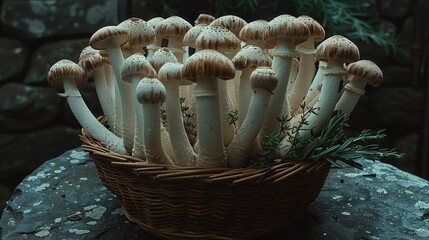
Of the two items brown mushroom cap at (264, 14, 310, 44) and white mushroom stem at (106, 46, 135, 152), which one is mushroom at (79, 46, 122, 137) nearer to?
white mushroom stem at (106, 46, 135, 152)

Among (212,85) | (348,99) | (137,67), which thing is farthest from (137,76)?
(348,99)

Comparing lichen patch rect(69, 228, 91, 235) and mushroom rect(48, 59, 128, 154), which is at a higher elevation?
mushroom rect(48, 59, 128, 154)

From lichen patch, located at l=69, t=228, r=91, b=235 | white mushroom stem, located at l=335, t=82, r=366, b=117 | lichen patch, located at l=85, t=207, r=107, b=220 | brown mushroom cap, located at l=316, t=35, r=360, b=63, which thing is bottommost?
lichen patch, located at l=85, t=207, r=107, b=220

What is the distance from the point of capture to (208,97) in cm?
69

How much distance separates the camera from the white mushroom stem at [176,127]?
2.40ft

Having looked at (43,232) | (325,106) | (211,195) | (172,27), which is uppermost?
(172,27)

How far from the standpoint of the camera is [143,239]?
80 cm

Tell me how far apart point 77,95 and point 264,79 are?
0.34 meters

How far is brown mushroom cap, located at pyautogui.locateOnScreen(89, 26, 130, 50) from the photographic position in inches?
29.5

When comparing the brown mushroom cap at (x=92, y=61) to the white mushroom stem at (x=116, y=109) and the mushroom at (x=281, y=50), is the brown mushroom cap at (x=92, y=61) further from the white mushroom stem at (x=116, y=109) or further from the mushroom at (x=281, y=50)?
the mushroom at (x=281, y=50)

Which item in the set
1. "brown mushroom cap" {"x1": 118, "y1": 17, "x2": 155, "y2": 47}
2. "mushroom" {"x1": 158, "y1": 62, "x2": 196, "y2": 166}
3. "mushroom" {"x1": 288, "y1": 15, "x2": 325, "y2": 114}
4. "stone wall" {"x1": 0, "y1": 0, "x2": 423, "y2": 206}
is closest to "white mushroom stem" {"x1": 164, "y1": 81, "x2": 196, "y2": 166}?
"mushroom" {"x1": 158, "y1": 62, "x2": 196, "y2": 166}

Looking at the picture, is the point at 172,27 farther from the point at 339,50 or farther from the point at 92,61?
the point at 339,50

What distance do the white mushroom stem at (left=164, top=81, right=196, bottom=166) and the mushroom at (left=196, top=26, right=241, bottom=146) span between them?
→ 69 mm

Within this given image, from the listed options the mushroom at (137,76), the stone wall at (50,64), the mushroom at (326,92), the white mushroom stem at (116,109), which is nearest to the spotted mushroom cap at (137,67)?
the mushroom at (137,76)
